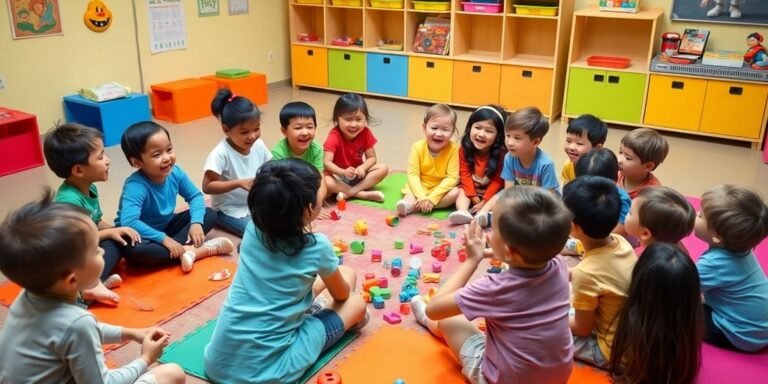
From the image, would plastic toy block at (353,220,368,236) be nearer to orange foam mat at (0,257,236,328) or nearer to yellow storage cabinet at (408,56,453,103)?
orange foam mat at (0,257,236,328)

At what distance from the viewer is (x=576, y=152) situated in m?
3.15

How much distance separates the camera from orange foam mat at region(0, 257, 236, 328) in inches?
94.4

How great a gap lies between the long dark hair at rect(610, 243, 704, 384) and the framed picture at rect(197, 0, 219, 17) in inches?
196

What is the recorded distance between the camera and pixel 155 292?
8.45 feet

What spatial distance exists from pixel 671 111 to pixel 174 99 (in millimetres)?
4011

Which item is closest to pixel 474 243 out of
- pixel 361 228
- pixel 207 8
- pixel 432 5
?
pixel 361 228

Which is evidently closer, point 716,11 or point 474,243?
point 474,243

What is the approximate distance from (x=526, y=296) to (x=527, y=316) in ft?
0.19

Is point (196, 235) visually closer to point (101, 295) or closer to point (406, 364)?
point (101, 295)

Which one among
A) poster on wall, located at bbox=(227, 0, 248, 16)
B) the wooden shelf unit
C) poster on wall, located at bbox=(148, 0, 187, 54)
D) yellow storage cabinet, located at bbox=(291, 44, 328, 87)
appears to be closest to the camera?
poster on wall, located at bbox=(148, 0, 187, 54)

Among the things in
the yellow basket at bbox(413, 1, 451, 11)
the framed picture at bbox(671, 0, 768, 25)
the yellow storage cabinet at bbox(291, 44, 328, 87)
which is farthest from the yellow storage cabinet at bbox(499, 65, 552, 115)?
the yellow storage cabinet at bbox(291, 44, 328, 87)

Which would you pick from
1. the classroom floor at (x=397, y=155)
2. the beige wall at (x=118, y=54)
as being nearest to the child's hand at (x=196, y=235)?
the classroom floor at (x=397, y=155)

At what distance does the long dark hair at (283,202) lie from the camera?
72.3 inches

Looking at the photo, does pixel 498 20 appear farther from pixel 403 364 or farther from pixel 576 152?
pixel 403 364
